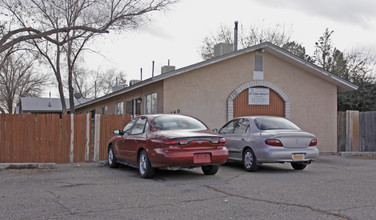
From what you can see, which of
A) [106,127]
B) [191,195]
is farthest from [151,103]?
[191,195]

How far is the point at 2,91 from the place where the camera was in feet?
159

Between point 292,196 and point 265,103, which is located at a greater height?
point 265,103

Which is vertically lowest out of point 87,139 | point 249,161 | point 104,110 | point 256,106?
point 249,161

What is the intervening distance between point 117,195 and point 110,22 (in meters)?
15.4

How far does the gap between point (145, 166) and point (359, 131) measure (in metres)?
12.1

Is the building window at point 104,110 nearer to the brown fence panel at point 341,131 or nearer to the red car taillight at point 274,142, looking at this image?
the brown fence panel at point 341,131

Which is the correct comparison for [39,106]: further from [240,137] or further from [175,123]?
[175,123]

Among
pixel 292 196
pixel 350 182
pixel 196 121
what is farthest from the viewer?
pixel 196 121

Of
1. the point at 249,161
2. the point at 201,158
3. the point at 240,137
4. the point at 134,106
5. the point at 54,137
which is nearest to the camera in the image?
the point at 201,158

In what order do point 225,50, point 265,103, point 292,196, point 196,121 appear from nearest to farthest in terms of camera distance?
point 292,196 → point 196,121 → point 265,103 → point 225,50

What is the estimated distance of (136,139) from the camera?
9.77 m

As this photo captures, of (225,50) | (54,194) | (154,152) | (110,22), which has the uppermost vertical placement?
(110,22)

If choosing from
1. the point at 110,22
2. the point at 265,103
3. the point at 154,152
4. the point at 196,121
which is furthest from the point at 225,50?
the point at 154,152

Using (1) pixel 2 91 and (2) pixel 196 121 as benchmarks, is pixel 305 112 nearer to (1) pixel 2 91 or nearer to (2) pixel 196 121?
(2) pixel 196 121
